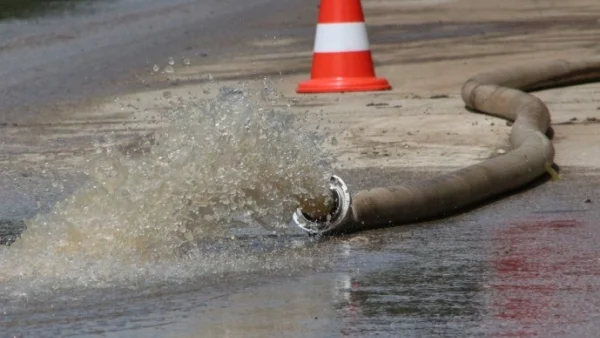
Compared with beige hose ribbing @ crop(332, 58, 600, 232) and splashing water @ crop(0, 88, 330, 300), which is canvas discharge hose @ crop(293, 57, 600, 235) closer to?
beige hose ribbing @ crop(332, 58, 600, 232)

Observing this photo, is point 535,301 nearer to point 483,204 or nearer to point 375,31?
point 483,204

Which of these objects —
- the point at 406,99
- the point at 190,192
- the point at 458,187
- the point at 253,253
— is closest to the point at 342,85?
the point at 406,99

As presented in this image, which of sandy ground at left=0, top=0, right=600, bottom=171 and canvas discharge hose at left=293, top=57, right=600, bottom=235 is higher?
canvas discharge hose at left=293, top=57, right=600, bottom=235

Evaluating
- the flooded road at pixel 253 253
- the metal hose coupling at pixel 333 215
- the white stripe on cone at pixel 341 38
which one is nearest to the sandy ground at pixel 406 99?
the white stripe on cone at pixel 341 38

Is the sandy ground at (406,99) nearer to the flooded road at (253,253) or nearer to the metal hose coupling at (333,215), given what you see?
the flooded road at (253,253)

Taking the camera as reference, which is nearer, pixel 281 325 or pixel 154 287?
pixel 281 325

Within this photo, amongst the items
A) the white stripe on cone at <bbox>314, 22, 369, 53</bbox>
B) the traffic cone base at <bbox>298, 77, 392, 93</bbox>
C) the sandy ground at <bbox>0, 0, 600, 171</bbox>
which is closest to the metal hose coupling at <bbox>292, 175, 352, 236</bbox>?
the sandy ground at <bbox>0, 0, 600, 171</bbox>

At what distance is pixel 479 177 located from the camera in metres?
6.35

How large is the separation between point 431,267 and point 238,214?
2.88 ft

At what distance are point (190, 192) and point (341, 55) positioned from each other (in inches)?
192

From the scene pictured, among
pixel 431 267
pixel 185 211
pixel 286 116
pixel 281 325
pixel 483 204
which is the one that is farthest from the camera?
pixel 483 204

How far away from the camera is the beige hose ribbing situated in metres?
5.87

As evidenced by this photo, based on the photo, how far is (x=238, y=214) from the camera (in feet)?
18.6

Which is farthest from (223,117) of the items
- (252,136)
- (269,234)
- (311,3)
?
(311,3)
